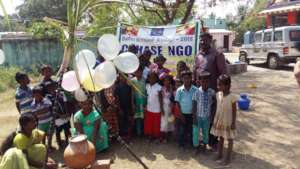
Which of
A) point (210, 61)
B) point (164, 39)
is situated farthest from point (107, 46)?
point (164, 39)

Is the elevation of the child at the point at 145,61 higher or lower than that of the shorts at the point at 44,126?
higher

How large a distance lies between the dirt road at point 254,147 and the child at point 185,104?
285 mm

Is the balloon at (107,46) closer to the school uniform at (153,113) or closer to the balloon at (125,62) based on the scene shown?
the balloon at (125,62)

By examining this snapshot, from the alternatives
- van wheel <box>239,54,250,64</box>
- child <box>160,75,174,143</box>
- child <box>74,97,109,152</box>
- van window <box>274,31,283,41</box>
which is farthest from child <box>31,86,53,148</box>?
van wheel <box>239,54,250,64</box>

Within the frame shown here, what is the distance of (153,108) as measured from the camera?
5086 mm

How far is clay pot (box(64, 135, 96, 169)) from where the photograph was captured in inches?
141

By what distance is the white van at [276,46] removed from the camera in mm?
13445

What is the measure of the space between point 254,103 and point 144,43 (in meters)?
3.18

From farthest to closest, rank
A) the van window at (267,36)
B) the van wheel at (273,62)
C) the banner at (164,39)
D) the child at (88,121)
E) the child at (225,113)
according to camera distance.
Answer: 1. the van window at (267,36)
2. the van wheel at (273,62)
3. the banner at (164,39)
4. the child at (88,121)
5. the child at (225,113)

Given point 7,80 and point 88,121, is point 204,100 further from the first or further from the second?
point 7,80

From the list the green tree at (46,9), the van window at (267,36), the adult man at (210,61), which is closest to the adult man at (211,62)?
the adult man at (210,61)

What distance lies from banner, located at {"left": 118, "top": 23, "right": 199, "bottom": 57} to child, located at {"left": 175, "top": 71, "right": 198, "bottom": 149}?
1.24 meters

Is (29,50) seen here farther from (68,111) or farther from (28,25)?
(68,111)

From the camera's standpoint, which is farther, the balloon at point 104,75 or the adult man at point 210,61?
the adult man at point 210,61
